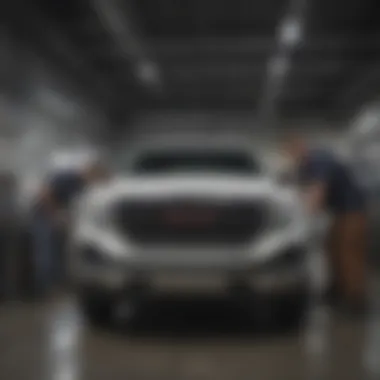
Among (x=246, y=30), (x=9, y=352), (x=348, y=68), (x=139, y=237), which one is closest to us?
(x=9, y=352)

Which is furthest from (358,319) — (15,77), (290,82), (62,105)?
(15,77)

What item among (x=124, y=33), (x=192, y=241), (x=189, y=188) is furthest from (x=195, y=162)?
(x=124, y=33)

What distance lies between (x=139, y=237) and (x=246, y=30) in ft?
6.79

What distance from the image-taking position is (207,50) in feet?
14.1

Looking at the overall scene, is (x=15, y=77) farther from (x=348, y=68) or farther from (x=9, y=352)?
(x=348, y=68)

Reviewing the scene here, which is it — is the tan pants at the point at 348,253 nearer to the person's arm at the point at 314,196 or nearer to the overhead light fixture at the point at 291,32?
the person's arm at the point at 314,196

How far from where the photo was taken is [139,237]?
8.68ft

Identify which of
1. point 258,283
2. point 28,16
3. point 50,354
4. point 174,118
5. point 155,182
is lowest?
point 50,354

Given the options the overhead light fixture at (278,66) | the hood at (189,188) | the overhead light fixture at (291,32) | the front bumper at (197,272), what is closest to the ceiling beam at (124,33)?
the overhead light fixture at (278,66)

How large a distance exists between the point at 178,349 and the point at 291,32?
2.42m

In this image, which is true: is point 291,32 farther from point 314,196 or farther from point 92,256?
point 92,256

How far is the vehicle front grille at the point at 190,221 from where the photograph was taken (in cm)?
261

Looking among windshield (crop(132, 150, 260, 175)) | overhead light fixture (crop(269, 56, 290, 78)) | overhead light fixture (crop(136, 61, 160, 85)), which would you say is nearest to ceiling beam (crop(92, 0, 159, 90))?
overhead light fixture (crop(136, 61, 160, 85))

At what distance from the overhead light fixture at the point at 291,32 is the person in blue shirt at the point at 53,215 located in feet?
5.15
